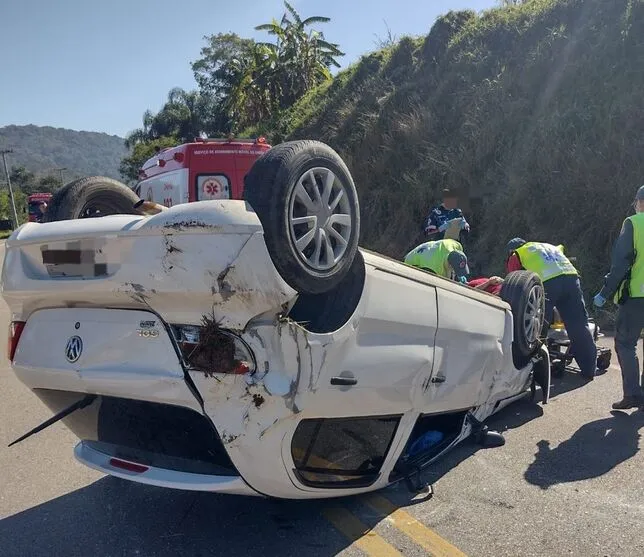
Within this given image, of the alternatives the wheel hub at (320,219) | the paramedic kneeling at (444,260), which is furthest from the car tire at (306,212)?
the paramedic kneeling at (444,260)

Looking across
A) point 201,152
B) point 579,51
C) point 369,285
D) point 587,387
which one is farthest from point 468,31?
point 369,285

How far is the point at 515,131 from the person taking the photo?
1315 centimetres

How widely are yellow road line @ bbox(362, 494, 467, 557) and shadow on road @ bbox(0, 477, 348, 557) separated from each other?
0.32m

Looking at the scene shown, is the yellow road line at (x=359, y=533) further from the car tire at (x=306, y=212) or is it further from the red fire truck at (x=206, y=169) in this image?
the red fire truck at (x=206, y=169)

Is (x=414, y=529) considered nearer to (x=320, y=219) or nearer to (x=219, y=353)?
(x=219, y=353)

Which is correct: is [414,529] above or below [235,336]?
below

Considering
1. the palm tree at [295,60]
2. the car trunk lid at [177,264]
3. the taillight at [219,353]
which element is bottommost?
the taillight at [219,353]

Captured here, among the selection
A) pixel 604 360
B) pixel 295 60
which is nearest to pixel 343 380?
pixel 604 360

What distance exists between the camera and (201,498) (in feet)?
12.8

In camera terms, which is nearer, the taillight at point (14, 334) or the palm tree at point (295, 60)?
the taillight at point (14, 334)

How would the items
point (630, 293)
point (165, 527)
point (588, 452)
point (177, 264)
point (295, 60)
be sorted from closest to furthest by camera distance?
point (177, 264) < point (165, 527) < point (588, 452) < point (630, 293) < point (295, 60)

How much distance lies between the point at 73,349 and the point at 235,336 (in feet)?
2.87

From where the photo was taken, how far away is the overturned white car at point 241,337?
2740 millimetres

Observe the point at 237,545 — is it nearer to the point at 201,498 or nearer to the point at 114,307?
the point at 201,498
